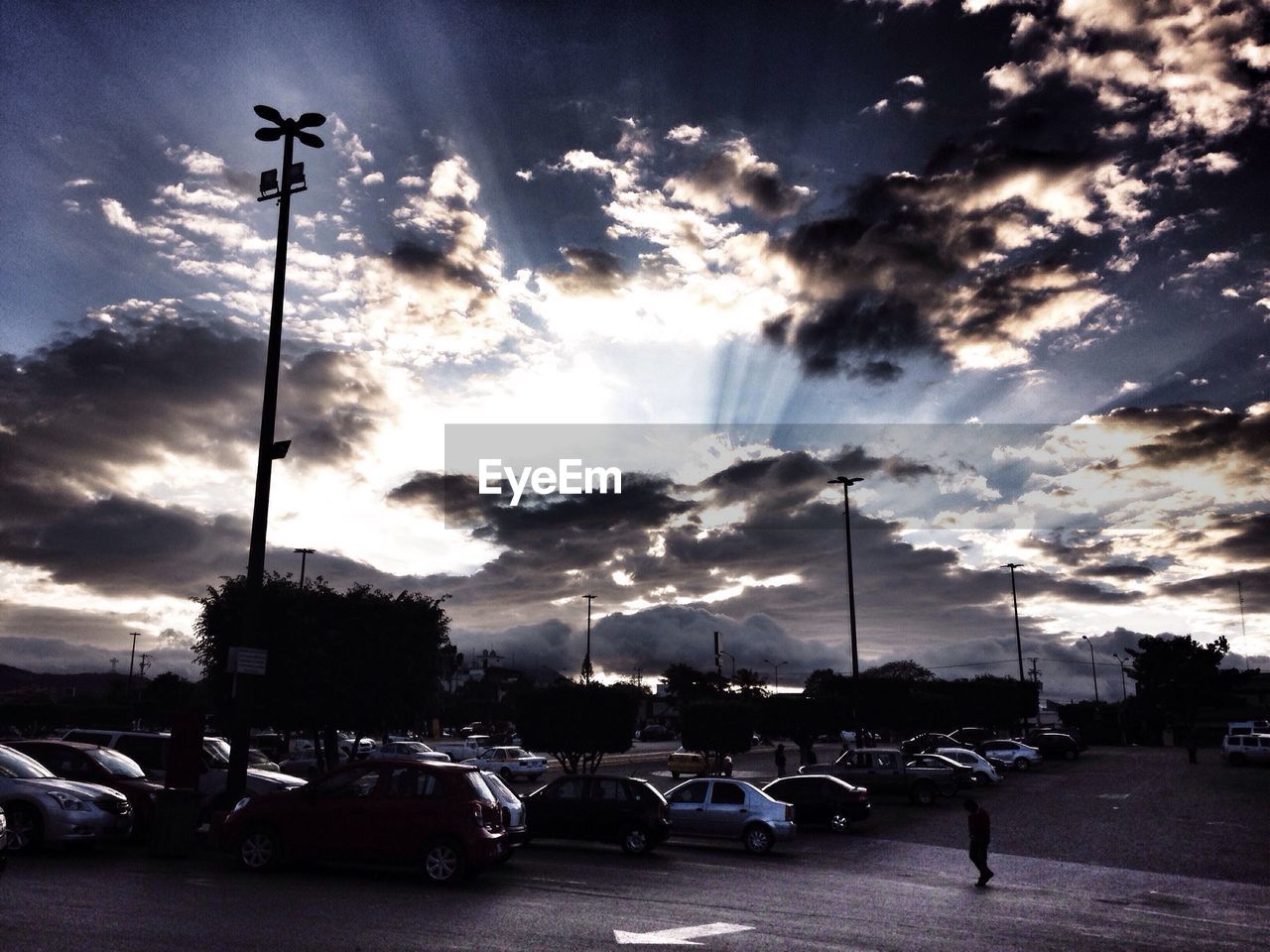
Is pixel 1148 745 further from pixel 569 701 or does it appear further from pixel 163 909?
pixel 163 909

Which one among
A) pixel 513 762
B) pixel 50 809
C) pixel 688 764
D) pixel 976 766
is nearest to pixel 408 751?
pixel 513 762

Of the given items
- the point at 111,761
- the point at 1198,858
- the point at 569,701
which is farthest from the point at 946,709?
the point at 111,761

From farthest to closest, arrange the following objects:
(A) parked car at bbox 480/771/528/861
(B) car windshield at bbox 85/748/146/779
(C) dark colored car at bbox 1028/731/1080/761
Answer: (C) dark colored car at bbox 1028/731/1080/761
(B) car windshield at bbox 85/748/146/779
(A) parked car at bbox 480/771/528/861

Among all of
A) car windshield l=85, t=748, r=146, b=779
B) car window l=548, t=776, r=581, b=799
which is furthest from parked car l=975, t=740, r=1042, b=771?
car windshield l=85, t=748, r=146, b=779

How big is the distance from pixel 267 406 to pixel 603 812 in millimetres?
9650

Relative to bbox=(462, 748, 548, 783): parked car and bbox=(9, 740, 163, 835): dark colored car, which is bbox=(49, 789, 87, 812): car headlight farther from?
bbox=(462, 748, 548, 783): parked car

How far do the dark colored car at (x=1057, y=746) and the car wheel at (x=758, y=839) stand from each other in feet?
151

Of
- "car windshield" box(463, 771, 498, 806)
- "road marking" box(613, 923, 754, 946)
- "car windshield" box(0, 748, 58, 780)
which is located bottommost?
"road marking" box(613, 923, 754, 946)

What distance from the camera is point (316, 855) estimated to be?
13.3 meters

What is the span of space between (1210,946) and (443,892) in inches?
350

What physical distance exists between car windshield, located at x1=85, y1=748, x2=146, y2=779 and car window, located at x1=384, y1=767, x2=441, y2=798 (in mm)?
6354

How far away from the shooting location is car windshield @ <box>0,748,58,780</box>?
14.3m

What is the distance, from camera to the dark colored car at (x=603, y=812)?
1875 centimetres

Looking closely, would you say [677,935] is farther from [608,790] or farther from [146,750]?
[146,750]
